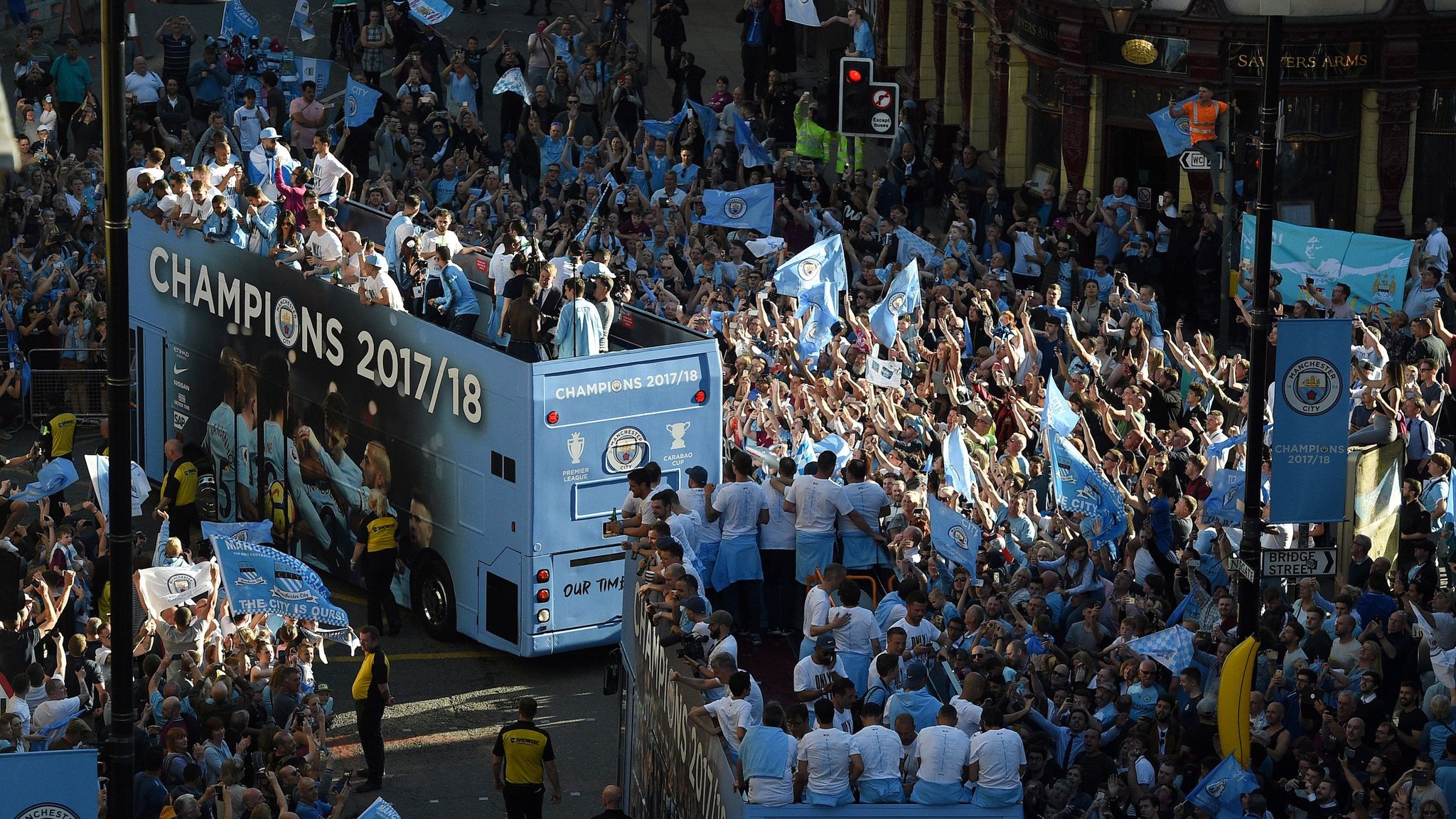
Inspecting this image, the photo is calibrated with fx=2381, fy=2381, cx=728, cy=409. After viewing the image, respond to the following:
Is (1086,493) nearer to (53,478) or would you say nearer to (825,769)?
(825,769)

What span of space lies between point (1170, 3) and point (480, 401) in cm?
1305

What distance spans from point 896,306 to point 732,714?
1142cm

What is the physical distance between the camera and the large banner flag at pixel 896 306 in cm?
2528

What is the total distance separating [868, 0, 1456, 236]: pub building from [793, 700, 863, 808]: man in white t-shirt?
54.6 feet

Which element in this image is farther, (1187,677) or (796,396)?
(796,396)

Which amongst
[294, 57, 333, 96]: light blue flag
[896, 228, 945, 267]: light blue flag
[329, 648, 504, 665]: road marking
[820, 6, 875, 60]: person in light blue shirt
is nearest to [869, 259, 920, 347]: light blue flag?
[896, 228, 945, 267]: light blue flag

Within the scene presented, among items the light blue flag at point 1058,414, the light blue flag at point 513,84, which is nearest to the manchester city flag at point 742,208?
the light blue flag at point 513,84

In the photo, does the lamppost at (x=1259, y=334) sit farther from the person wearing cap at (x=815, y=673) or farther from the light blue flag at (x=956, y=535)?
the person wearing cap at (x=815, y=673)

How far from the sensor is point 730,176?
108 ft

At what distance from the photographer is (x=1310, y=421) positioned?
1739 cm

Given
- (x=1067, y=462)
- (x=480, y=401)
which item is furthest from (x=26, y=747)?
(x=1067, y=462)

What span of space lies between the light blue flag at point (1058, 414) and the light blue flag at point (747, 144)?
1223 centimetres

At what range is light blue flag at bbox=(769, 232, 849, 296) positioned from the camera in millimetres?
25844

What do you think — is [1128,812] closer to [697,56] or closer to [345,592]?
[345,592]
